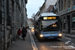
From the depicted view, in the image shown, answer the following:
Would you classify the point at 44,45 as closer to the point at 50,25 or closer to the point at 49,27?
the point at 49,27

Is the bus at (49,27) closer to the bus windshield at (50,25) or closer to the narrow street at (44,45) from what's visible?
the bus windshield at (50,25)

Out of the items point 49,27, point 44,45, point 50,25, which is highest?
point 50,25

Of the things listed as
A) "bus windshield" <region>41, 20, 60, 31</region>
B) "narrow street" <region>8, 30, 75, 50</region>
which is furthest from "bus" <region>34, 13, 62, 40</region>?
"narrow street" <region>8, 30, 75, 50</region>

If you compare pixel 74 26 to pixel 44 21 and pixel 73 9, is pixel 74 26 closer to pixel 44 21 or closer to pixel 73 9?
pixel 73 9

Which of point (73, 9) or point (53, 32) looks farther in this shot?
point (73, 9)

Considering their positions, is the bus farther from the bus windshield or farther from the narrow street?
the narrow street

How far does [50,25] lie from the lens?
40.7ft

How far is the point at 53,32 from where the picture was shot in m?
12.5

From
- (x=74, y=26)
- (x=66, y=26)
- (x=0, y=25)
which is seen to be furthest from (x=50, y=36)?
(x=66, y=26)

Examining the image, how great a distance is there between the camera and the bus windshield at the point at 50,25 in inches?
486

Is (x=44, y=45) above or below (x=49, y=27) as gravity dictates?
below

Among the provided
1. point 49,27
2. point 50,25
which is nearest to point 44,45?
point 49,27

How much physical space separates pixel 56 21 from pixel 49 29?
3.80 ft

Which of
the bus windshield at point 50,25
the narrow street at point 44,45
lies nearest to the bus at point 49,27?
the bus windshield at point 50,25
